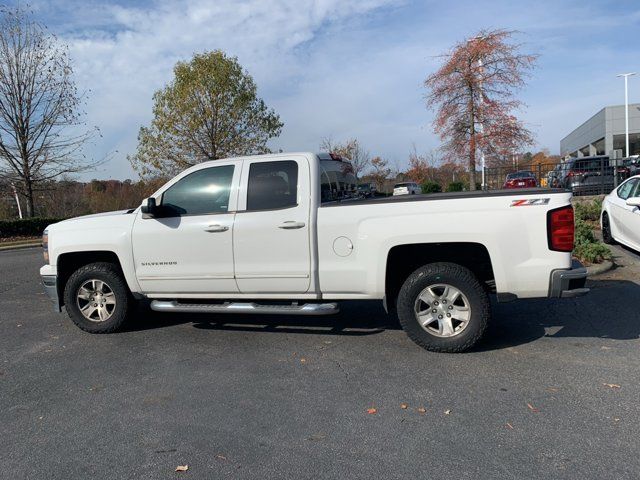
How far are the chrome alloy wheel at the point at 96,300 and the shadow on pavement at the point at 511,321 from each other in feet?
1.33

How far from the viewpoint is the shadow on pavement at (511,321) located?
5246mm

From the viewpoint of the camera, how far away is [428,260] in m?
5.00

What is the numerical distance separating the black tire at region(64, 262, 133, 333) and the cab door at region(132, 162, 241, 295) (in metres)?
0.35

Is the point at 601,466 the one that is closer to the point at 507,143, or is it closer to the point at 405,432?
the point at 405,432

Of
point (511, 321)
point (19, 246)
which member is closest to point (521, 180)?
point (511, 321)

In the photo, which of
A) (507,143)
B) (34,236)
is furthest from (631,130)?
(34,236)

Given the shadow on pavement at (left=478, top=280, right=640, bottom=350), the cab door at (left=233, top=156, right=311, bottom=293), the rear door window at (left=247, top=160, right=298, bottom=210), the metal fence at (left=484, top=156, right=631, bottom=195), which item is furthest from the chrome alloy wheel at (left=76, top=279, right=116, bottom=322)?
the metal fence at (left=484, top=156, right=631, bottom=195)

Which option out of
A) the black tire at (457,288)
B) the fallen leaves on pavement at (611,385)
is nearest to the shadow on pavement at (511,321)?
the black tire at (457,288)

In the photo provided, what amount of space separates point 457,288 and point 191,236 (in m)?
2.74

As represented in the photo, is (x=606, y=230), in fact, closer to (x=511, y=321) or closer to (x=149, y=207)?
(x=511, y=321)

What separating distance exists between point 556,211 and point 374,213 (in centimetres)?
156

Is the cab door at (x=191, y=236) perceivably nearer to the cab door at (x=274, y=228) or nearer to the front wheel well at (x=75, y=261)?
the cab door at (x=274, y=228)

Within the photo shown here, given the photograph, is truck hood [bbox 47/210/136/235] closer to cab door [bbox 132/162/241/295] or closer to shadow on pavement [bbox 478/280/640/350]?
cab door [bbox 132/162/241/295]

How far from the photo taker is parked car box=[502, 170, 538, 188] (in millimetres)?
21641
